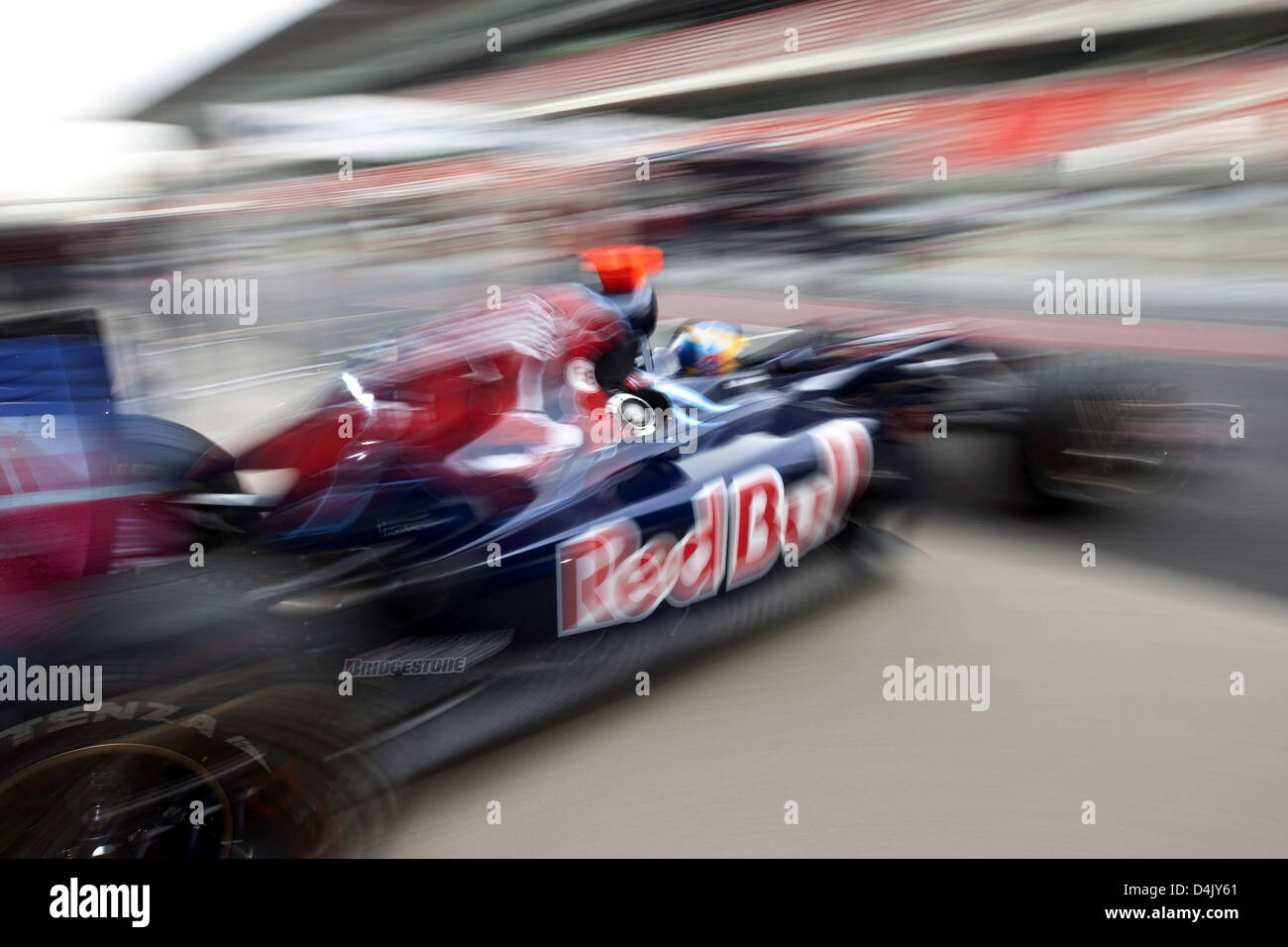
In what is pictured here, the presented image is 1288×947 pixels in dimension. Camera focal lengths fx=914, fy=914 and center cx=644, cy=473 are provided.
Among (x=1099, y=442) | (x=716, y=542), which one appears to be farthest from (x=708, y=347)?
→ (x=1099, y=442)

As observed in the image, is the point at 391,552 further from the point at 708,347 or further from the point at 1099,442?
the point at 1099,442

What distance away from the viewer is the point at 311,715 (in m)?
1.25

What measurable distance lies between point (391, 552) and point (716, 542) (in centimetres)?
55

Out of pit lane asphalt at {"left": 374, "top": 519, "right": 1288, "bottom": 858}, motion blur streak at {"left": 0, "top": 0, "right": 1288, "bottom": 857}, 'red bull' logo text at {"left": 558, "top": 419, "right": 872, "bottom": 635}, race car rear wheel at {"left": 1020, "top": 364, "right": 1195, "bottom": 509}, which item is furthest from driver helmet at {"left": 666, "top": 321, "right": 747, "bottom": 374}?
race car rear wheel at {"left": 1020, "top": 364, "right": 1195, "bottom": 509}

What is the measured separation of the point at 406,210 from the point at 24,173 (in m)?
0.71

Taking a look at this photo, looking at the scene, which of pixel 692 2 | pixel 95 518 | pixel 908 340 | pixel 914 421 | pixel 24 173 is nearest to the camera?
pixel 95 518

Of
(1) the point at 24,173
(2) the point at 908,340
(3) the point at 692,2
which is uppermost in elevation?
(3) the point at 692,2

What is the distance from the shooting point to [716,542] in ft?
5.24

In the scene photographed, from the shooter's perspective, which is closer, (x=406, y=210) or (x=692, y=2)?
(x=406, y=210)

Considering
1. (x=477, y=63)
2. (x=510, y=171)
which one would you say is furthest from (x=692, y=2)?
(x=510, y=171)

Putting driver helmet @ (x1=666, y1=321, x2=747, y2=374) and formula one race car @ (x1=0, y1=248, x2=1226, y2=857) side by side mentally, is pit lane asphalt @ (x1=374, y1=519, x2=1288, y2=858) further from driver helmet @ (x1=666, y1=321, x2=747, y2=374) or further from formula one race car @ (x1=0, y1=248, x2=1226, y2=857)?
driver helmet @ (x1=666, y1=321, x2=747, y2=374)

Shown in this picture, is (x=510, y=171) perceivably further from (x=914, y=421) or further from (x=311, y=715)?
(x=311, y=715)

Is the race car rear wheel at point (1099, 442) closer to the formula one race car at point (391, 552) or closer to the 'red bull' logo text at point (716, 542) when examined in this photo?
the formula one race car at point (391, 552)

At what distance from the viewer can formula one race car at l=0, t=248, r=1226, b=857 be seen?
3.74 ft
